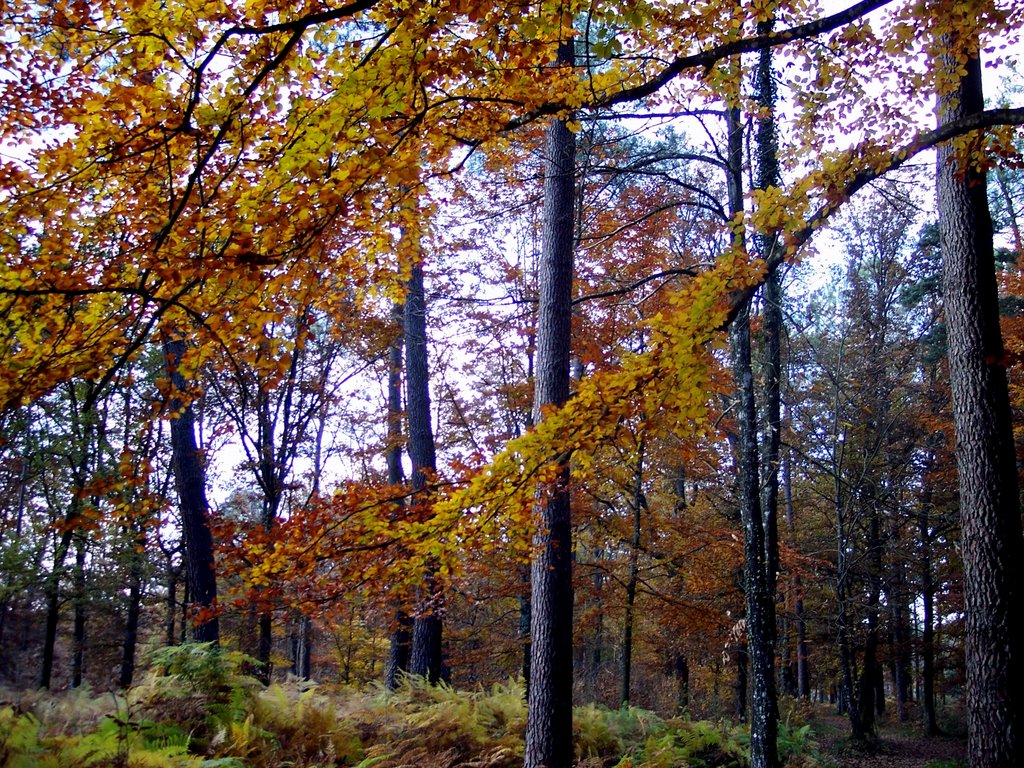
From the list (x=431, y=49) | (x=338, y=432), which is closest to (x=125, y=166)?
(x=431, y=49)

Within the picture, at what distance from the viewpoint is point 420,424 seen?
10.5 meters

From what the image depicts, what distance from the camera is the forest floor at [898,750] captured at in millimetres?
13094

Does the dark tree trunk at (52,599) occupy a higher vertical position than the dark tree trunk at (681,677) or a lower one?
higher

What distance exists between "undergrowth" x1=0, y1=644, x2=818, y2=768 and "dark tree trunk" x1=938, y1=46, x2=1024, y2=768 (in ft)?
10.2

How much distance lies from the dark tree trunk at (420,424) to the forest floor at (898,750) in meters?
6.98

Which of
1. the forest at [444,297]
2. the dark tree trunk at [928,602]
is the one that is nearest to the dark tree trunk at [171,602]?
the forest at [444,297]

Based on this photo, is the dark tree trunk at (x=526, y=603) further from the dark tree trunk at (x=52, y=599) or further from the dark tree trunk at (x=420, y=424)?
the dark tree trunk at (x=52, y=599)

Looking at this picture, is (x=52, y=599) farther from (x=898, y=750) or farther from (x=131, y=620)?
(x=898, y=750)

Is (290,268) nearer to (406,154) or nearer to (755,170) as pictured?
(406,154)

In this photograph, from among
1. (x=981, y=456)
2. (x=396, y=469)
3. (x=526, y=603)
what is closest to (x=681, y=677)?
(x=526, y=603)

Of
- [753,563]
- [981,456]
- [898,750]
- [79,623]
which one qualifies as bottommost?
[898,750]

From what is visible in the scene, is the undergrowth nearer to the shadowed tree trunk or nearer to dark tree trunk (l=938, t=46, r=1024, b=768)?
dark tree trunk (l=938, t=46, r=1024, b=768)

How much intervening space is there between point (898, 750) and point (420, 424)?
1281cm

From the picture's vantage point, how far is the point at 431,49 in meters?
3.01
